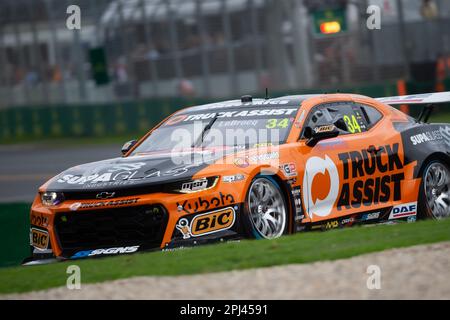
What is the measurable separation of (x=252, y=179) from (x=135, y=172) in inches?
39.7

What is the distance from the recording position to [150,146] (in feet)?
33.9

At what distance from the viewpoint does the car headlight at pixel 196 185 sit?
28.1 feet

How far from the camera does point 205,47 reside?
30969 millimetres

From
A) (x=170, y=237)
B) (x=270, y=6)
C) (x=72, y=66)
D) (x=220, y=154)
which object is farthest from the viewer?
(x=72, y=66)

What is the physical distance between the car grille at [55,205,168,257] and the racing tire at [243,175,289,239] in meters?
0.77

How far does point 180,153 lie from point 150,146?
3.01 feet

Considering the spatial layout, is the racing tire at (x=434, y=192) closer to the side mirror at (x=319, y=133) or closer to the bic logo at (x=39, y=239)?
the side mirror at (x=319, y=133)

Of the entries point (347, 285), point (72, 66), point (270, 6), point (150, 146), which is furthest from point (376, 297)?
point (72, 66)

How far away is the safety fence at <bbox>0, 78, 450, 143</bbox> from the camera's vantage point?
93.7ft

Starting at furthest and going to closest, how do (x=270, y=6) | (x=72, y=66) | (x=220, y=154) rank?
(x=72, y=66), (x=270, y=6), (x=220, y=154)

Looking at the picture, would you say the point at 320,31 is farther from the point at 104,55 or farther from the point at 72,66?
the point at 72,66

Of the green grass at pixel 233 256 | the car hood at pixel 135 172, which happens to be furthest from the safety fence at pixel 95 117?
the green grass at pixel 233 256

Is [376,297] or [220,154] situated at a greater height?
[220,154]

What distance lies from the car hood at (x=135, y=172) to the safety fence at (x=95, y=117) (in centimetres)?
1708
